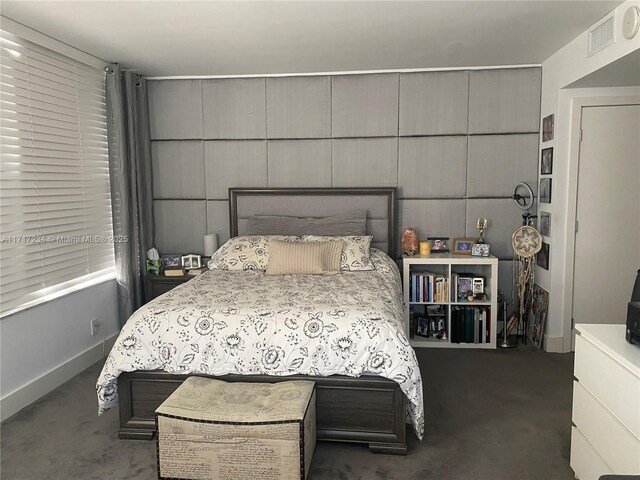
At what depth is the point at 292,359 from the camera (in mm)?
2641

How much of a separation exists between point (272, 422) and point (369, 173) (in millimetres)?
2902

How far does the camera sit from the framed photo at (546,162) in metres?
4.12

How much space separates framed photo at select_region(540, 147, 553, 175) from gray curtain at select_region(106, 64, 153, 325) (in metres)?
3.58

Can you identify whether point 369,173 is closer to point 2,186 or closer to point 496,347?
point 496,347

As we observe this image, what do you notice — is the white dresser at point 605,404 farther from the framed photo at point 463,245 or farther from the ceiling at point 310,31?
the framed photo at point 463,245

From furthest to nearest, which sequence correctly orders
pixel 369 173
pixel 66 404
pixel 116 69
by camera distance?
pixel 369 173 < pixel 116 69 < pixel 66 404

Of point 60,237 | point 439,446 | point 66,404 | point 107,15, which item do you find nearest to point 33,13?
point 107,15

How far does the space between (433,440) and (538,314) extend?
6.60ft

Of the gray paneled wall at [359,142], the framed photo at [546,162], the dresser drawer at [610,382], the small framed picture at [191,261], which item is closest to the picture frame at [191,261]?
the small framed picture at [191,261]

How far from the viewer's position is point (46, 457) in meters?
2.61

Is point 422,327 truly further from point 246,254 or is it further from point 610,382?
point 610,382

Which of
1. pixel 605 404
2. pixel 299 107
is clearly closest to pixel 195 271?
pixel 299 107

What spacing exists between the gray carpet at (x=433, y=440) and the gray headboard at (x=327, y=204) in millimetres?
1431

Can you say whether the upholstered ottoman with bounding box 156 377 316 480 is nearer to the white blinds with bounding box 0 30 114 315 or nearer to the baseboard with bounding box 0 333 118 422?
the baseboard with bounding box 0 333 118 422
